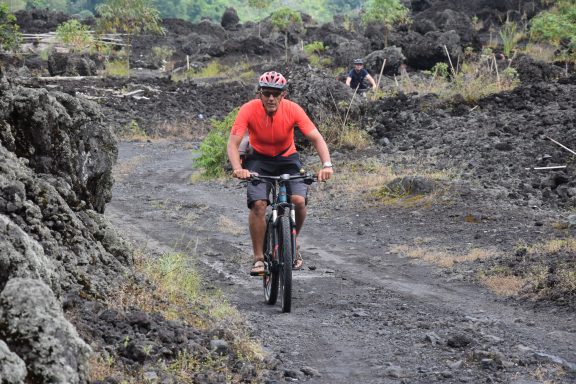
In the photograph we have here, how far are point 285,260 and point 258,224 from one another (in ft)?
2.86

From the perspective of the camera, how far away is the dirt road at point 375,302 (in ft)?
19.2

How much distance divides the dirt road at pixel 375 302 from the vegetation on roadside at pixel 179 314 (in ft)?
0.89

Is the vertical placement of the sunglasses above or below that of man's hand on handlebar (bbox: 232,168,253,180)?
above

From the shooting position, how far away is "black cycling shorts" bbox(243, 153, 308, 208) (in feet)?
26.6

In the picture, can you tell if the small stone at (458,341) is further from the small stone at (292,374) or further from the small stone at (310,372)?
the small stone at (292,374)

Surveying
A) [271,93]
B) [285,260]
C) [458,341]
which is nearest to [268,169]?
[271,93]

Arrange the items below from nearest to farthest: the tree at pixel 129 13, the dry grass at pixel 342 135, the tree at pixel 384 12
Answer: the dry grass at pixel 342 135 < the tree at pixel 129 13 < the tree at pixel 384 12

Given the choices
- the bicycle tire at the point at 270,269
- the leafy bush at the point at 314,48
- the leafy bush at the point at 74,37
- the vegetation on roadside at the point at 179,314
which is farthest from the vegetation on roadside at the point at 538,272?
the leafy bush at the point at 74,37

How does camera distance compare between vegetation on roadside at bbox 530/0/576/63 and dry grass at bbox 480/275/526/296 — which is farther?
vegetation on roadside at bbox 530/0/576/63

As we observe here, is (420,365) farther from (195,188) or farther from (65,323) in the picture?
(195,188)

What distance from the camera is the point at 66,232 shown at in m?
6.18

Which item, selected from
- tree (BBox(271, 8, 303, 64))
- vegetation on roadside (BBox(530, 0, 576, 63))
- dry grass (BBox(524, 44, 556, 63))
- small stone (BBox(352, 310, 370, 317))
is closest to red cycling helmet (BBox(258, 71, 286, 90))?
small stone (BBox(352, 310, 370, 317))

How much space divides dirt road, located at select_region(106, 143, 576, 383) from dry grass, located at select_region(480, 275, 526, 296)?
125 millimetres

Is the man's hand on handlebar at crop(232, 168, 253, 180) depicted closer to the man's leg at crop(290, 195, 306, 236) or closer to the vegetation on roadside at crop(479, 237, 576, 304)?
the man's leg at crop(290, 195, 306, 236)
